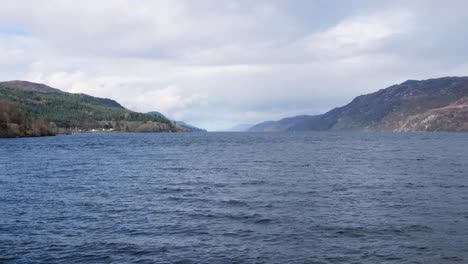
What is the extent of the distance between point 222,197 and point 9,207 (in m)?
22.7

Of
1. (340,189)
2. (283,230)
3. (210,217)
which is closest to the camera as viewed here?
(283,230)

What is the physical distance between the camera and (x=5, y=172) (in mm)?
77250

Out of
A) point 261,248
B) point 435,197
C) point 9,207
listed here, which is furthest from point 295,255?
point 9,207

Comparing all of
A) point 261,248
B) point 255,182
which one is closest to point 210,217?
point 261,248

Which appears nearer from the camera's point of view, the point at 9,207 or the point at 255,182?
the point at 9,207

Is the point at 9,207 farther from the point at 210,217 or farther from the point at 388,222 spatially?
the point at 388,222

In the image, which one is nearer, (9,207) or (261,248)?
(261,248)

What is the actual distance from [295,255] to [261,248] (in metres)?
2.55

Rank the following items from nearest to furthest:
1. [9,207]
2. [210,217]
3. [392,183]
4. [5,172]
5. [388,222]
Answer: [388,222], [210,217], [9,207], [392,183], [5,172]

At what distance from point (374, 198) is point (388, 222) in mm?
11804

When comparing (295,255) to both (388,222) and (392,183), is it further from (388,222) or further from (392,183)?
(392,183)

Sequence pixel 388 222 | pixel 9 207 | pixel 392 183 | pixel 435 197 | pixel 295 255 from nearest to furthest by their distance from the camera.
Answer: pixel 295 255, pixel 388 222, pixel 9 207, pixel 435 197, pixel 392 183

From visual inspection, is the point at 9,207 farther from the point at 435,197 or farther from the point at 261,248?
the point at 435,197

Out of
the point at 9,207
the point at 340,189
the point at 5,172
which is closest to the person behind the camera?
the point at 9,207
